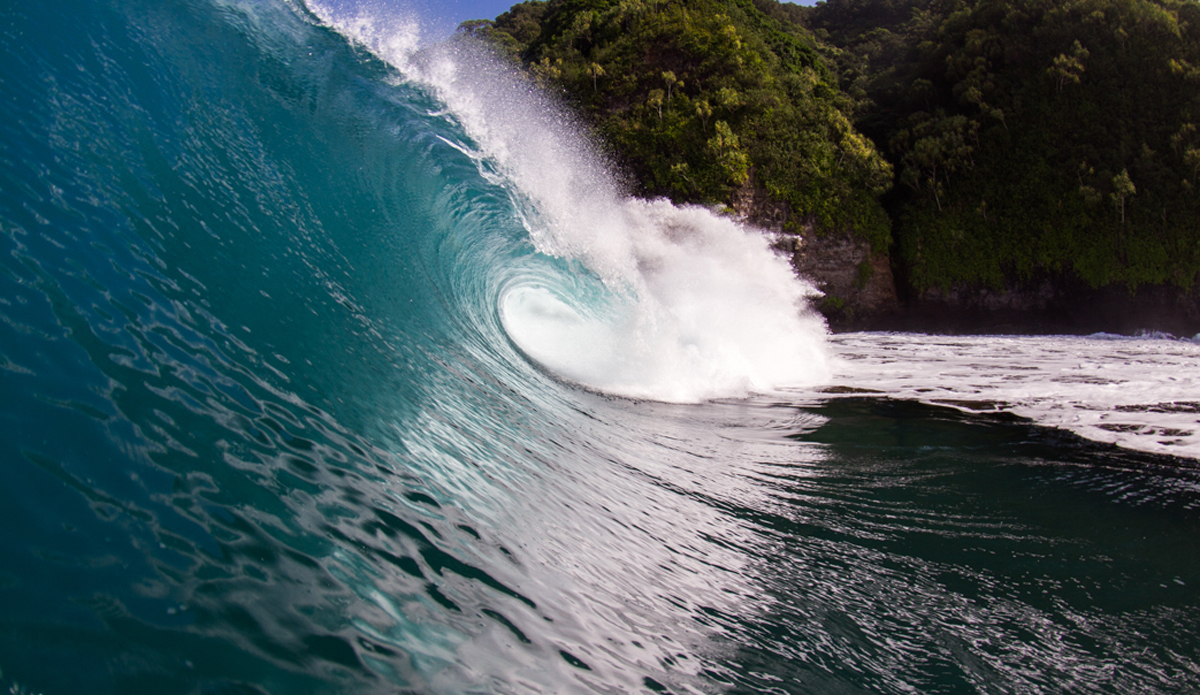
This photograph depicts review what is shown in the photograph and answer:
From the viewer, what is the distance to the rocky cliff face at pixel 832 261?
21469mm

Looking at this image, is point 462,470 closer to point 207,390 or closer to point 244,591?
point 207,390

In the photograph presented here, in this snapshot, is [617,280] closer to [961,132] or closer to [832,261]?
[832,261]

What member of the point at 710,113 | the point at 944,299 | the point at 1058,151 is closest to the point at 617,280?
the point at 710,113

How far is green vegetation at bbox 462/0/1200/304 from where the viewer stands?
2133cm

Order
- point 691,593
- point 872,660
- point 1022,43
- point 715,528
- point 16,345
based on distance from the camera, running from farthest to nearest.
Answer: point 1022,43 → point 715,528 → point 691,593 → point 872,660 → point 16,345

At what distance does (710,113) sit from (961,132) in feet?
37.8

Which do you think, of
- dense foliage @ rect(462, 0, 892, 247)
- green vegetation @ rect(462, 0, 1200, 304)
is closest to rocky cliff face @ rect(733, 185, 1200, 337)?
green vegetation @ rect(462, 0, 1200, 304)

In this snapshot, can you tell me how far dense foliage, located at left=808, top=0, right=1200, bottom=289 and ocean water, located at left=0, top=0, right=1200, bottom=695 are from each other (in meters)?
19.3

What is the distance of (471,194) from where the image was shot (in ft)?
25.3

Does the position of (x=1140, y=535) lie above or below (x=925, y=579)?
above

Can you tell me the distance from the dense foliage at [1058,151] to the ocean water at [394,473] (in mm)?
19255

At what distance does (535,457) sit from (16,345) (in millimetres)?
2357

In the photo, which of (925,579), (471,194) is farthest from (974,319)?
(925,579)

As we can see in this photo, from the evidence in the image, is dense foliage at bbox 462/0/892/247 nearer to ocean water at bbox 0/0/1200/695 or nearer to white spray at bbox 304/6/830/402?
white spray at bbox 304/6/830/402
